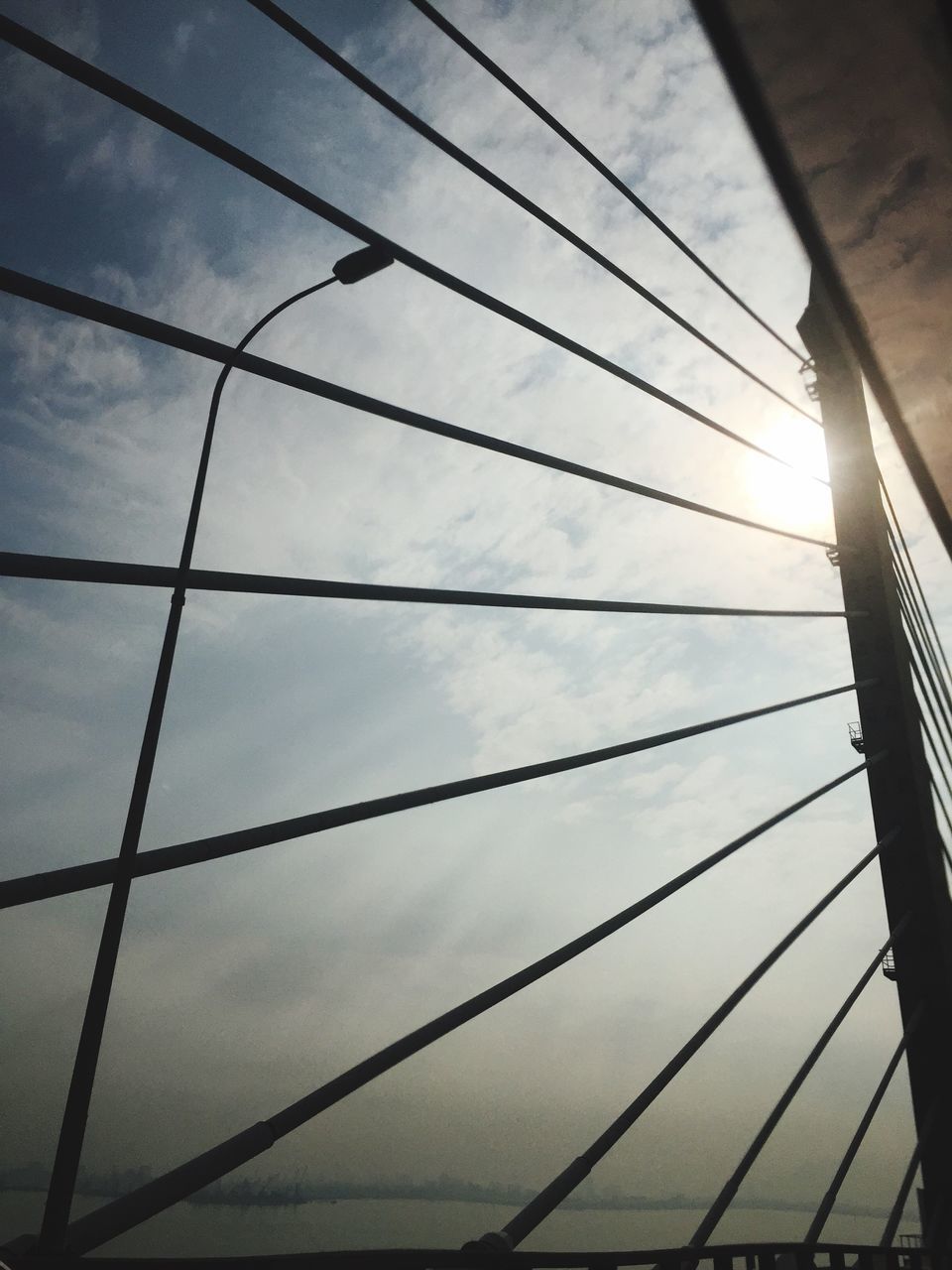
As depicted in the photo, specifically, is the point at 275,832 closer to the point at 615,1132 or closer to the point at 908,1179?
the point at 615,1132

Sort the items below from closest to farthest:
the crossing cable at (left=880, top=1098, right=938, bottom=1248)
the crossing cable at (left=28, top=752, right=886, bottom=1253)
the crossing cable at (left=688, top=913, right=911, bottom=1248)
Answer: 1. the crossing cable at (left=28, top=752, right=886, bottom=1253)
2. the crossing cable at (left=688, top=913, right=911, bottom=1248)
3. the crossing cable at (left=880, top=1098, right=938, bottom=1248)

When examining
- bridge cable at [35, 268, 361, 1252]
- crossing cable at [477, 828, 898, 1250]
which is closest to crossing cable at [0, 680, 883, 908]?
bridge cable at [35, 268, 361, 1252]

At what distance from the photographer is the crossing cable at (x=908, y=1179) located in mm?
5059

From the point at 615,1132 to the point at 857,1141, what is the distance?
2627 mm

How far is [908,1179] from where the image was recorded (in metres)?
5.20

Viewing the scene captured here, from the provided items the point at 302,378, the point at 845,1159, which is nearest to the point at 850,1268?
the point at 845,1159

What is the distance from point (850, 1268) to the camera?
16.2 feet

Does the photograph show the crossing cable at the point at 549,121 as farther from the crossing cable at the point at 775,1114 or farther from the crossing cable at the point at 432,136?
the crossing cable at the point at 775,1114

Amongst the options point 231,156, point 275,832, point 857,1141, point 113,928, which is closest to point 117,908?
point 113,928

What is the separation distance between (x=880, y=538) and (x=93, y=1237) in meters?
6.44

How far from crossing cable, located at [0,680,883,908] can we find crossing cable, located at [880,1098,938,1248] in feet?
10.4

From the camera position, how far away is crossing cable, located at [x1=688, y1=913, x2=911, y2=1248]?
3.54 metres

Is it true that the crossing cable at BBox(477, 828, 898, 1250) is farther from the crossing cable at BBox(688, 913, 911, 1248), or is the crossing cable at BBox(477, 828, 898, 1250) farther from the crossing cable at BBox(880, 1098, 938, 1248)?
the crossing cable at BBox(880, 1098, 938, 1248)

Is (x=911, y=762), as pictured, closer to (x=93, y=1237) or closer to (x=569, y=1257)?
(x=569, y=1257)
